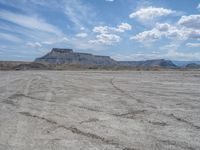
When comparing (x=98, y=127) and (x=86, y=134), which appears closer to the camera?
(x=86, y=134)

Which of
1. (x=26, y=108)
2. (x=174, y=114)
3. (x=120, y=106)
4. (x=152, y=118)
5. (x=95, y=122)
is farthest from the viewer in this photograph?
(x=120, y=106)

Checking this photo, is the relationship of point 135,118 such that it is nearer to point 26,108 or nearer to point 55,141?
point 55,141

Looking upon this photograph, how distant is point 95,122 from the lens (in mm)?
7707

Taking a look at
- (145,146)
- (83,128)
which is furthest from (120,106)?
(145,146)

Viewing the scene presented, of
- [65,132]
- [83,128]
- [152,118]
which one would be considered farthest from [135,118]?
[65,132]

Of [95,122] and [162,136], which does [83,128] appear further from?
[162,136]

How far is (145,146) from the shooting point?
18.2ft

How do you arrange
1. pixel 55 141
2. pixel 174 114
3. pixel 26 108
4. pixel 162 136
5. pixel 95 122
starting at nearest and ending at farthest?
1. pixel 55 141
2. pixel 162 136
3. pixel 95 122
4. pixel 174 114
5. pixel 26 108

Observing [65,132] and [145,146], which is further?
[65,132]

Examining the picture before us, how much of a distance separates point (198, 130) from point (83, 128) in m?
2.92

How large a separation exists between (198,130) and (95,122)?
273 cm

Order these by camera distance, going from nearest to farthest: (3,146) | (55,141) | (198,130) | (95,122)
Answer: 1. (3,146)
2. (55,141)
3. (198,130)
4. (95,122)

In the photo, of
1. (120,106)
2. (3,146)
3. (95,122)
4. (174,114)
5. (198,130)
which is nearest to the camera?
(3,146)

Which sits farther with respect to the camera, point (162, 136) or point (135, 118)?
point (135, 118)
